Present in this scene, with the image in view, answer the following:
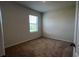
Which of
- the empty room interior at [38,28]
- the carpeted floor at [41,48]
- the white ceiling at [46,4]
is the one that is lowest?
the carpeted floor at [41,48]

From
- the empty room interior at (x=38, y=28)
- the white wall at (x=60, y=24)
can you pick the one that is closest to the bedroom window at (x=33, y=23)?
the empty room interior at (x=38, y=28)

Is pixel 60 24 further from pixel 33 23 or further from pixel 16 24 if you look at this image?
pixel 16 24

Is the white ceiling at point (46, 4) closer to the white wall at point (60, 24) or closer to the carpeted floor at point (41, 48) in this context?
the white wall at point (60, 24)

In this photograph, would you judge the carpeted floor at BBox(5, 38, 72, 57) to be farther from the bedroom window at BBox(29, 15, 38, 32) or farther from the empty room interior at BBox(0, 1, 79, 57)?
the bedroom window at BBox(29, 15, 38, 32)

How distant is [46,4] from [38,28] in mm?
363

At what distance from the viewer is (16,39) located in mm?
914

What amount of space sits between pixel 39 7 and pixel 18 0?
29 centimetres

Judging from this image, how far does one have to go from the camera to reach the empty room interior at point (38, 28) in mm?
854

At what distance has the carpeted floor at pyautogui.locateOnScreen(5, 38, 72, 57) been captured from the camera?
909mm

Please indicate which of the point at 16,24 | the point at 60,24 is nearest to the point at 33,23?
the point at 16,24

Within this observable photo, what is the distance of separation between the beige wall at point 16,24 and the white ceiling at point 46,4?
3.0 inches

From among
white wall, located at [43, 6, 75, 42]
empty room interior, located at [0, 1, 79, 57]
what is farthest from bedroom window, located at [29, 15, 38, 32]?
white wall, located at [43, 6, 75, 42]

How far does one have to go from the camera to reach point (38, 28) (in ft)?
3.30

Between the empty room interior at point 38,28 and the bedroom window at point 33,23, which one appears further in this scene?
the bedroom window at point 33,23
